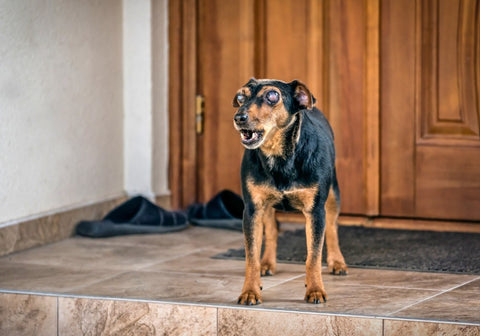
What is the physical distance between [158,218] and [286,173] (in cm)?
177

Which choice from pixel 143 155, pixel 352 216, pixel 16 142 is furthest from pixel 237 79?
pixel 16 142

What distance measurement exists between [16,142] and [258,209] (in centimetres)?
154

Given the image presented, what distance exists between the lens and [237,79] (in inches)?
210

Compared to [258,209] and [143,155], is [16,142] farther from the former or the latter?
[258,209]

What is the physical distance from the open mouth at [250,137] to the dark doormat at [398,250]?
3.73ft

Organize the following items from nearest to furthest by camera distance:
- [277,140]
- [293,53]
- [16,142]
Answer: [277,140] → [16,142] → [293,53]

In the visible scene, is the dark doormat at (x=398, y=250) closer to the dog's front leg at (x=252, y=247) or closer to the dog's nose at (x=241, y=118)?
the dog's front leg at (x=252, y=247)

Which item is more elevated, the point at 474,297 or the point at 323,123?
the point at 323,123

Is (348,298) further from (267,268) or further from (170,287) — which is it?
(170,287)

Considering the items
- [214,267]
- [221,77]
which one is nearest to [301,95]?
[214,267]

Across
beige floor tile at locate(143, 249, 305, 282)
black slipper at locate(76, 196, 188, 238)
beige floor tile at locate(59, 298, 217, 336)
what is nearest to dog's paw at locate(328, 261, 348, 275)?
beige floor tile at locate(143, 249, 305, 282)

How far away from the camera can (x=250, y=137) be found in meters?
3.22

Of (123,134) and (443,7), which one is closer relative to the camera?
(443,7)

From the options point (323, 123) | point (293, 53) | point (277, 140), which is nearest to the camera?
point (277, 140)
